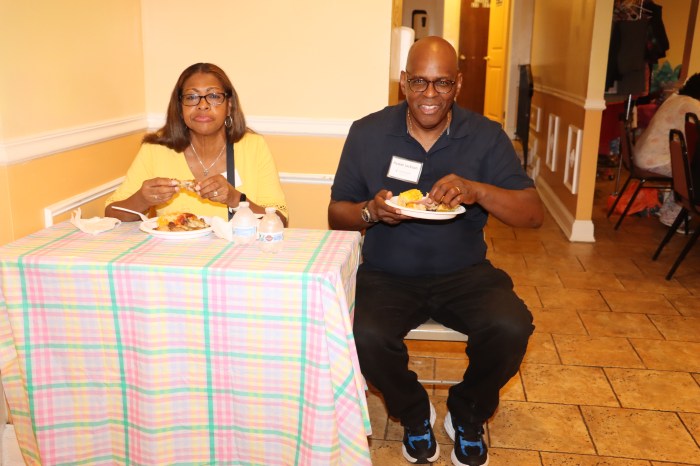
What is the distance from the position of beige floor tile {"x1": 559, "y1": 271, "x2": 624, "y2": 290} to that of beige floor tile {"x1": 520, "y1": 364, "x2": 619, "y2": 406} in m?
1.17

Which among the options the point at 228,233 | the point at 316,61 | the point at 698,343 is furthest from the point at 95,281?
the point at 698,343

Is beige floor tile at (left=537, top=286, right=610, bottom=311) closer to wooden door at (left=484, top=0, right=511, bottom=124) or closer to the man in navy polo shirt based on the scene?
the man in navy polo shirt

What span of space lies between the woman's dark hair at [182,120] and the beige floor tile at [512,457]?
4.78 ft

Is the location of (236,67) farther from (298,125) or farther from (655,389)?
(655,389)

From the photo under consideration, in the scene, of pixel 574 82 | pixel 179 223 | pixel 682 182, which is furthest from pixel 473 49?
pixel 179 223

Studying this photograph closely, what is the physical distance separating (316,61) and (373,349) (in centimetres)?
139

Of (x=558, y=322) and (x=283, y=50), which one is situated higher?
(x=283, y=50)

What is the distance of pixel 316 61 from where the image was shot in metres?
2.89

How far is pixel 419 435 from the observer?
2271 mm

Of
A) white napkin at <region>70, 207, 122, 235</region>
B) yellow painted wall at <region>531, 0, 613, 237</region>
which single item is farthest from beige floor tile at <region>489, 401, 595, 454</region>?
yellow painted wall at <region>531, 0, 613, 237</region>

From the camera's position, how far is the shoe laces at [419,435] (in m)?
2.27

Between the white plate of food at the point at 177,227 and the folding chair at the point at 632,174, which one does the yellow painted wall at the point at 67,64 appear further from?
the folding chair at the point at 632,174

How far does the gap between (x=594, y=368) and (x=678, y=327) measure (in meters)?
0.79

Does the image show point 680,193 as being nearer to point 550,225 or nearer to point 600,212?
point 550,225
